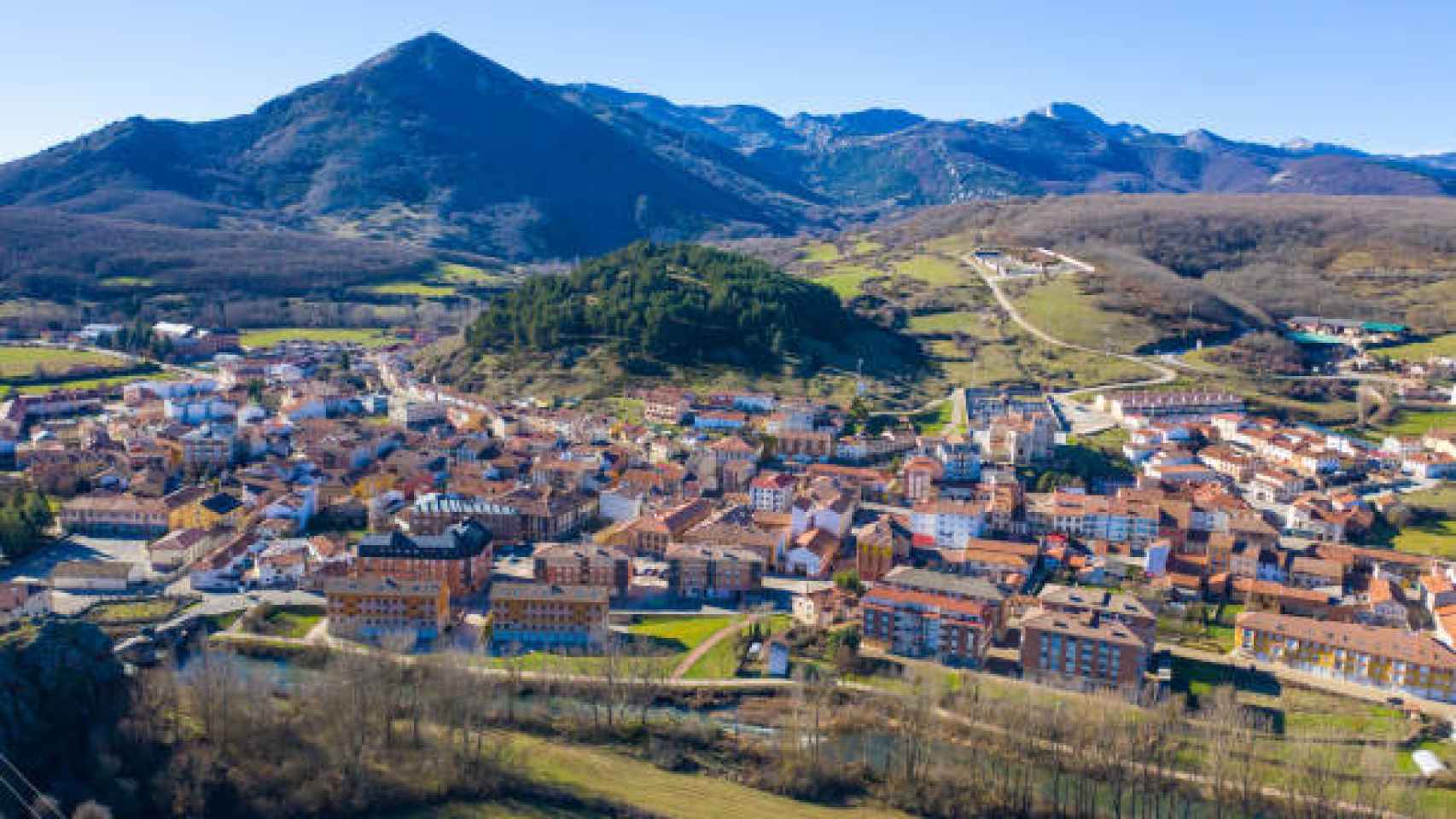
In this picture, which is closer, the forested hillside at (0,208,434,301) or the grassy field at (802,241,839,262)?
the forested hillside at (0,208,434,301)

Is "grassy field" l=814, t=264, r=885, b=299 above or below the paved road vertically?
above

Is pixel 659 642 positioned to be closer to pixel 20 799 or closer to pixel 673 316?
pixel 20 799

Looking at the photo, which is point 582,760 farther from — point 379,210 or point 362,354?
point 379,210

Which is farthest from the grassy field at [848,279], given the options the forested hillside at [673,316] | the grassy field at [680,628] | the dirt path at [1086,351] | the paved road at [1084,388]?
the grassy field at [680,628]

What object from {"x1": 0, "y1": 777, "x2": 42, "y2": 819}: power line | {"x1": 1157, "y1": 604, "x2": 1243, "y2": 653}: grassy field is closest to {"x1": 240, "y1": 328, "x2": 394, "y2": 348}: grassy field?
{"x1": 0, "y1": 777, "x2": 42, "y2": 819}: power line

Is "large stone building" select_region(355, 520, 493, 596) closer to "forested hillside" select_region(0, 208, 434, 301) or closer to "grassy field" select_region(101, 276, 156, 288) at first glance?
"forested hillside" select_region(0, 208, 434, 301)

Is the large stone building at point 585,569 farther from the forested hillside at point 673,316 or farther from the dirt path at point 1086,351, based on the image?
the dirt path at point 1086,351

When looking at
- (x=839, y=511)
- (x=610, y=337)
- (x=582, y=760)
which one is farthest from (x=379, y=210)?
(x=582, y=760)
